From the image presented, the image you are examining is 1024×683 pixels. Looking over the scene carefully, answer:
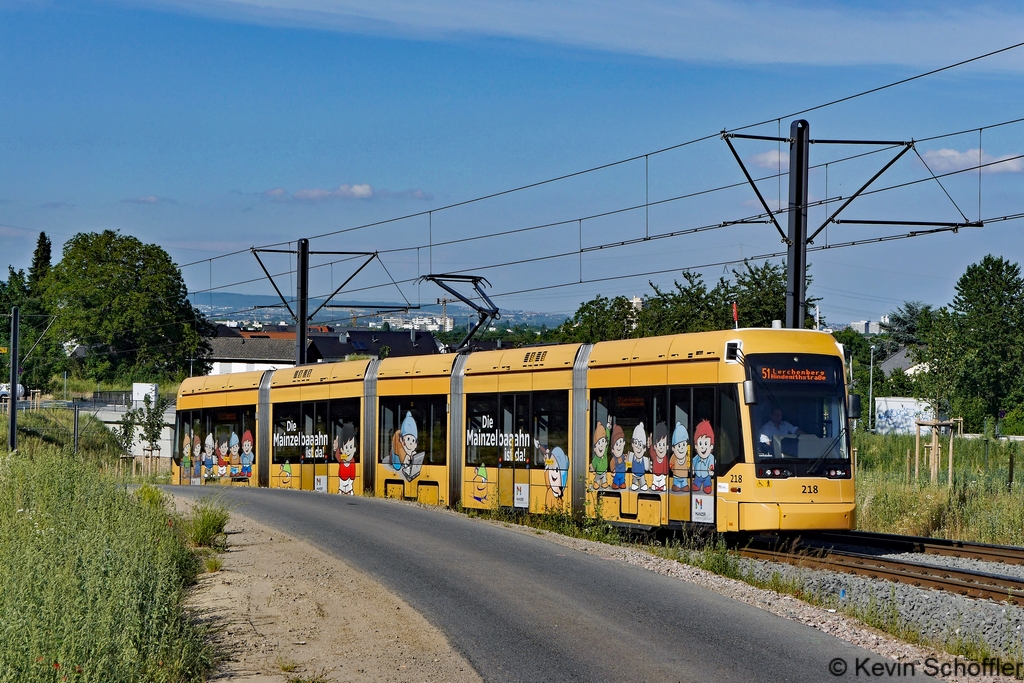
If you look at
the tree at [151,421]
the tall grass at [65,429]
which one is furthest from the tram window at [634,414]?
the tree at [151,421]

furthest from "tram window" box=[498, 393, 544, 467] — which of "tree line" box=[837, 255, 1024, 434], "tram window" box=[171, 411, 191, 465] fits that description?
"tree line" box=[837, 255, 1024, 434]

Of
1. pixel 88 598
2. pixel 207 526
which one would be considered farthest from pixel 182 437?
pixel 88 598

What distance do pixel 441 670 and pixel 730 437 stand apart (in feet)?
25.9

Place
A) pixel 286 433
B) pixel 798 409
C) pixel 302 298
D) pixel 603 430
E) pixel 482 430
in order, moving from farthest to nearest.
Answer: pixel 302 298, pixel 286 433, pixel 482 430, pixel 603 430, pixel 798 409

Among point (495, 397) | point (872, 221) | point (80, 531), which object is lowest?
point (80, 531)

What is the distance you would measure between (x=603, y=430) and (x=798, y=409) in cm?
368

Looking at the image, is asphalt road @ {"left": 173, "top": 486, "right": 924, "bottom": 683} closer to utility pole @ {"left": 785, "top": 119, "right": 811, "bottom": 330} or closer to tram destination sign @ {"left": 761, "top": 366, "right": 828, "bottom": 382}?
tram destination sign @ {"left": 761, "top": 366, "right": 828, "bottom": 382}

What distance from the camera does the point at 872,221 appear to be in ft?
65.7

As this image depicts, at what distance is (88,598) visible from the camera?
8250 millimetres

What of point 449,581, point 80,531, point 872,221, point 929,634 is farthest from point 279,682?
point 872,221

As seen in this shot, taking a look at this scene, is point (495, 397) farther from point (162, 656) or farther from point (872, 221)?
point (162, 656)

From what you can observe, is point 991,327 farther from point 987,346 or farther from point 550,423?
point 550,423

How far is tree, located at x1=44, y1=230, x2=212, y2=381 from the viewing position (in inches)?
3238

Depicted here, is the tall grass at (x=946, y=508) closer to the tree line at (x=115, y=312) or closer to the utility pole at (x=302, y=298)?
the utility pole at (x=302, y=298)
